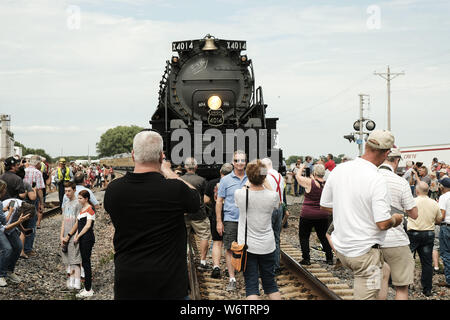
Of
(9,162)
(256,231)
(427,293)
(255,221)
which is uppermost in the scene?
(9,162)

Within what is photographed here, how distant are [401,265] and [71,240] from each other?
4.66m

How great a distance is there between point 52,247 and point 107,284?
358 cm

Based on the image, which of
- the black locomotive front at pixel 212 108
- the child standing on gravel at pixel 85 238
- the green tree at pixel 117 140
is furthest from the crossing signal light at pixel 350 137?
the green tree at pixel 117 140

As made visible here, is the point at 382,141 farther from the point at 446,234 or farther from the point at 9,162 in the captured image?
the point at 9,162

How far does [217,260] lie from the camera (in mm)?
7652

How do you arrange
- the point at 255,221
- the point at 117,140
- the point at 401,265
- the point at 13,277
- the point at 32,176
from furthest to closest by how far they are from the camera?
the point at 117,140
the point at 32,176
the point at 13,277
the point at 255,221
the point at 401,265

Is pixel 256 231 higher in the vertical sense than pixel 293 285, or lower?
higher

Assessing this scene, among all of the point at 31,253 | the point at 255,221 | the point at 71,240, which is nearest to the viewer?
the point at 255,221

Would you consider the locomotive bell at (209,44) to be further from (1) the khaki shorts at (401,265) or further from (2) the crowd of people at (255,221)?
(1) the khaki shorts at (401,265)

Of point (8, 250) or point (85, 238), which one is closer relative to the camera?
point (85, 238)

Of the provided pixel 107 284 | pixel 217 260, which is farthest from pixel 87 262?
pixel 217 260

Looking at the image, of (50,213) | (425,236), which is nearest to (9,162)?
(425,236)

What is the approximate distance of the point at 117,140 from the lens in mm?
137875
